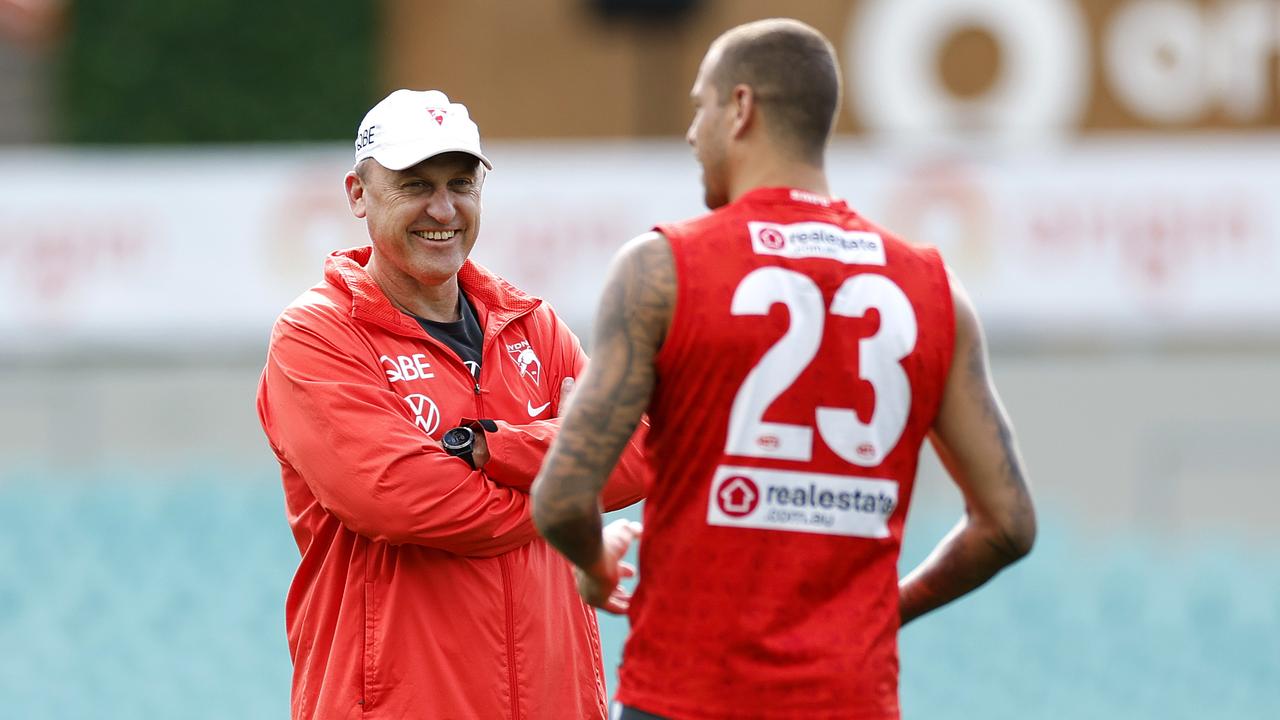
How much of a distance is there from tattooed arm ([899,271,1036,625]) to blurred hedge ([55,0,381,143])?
1788cm

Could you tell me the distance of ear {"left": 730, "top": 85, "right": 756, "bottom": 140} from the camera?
10.3ft

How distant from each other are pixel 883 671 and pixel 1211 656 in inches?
296

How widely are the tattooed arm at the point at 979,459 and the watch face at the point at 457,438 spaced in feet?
3.33

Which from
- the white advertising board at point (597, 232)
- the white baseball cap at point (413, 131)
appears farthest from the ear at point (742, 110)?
the white advertising board at point (597, 232)

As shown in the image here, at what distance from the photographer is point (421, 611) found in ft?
12.1

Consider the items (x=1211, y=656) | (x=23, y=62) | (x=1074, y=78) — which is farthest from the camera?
(x=23, y=62)

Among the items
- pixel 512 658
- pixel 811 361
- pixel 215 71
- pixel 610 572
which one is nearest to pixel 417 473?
pixel 512 658

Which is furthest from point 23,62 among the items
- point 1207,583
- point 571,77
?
point 1207,583

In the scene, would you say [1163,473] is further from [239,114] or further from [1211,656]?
[239,114]

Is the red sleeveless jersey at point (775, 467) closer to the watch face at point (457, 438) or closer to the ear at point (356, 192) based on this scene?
the watch face at point (457, 438)

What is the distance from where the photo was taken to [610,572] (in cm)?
319

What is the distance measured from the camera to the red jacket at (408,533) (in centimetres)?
364

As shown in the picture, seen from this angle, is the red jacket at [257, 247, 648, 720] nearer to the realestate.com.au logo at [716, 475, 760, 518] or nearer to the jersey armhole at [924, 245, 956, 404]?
the realestate.com.au logo at [716, 475, 760, 518]

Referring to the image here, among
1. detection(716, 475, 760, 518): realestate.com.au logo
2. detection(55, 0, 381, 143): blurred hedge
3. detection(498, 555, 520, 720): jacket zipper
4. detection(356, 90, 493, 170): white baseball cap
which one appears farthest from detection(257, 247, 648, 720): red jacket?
detection(55, 0, 381, 143): blurred hedge
